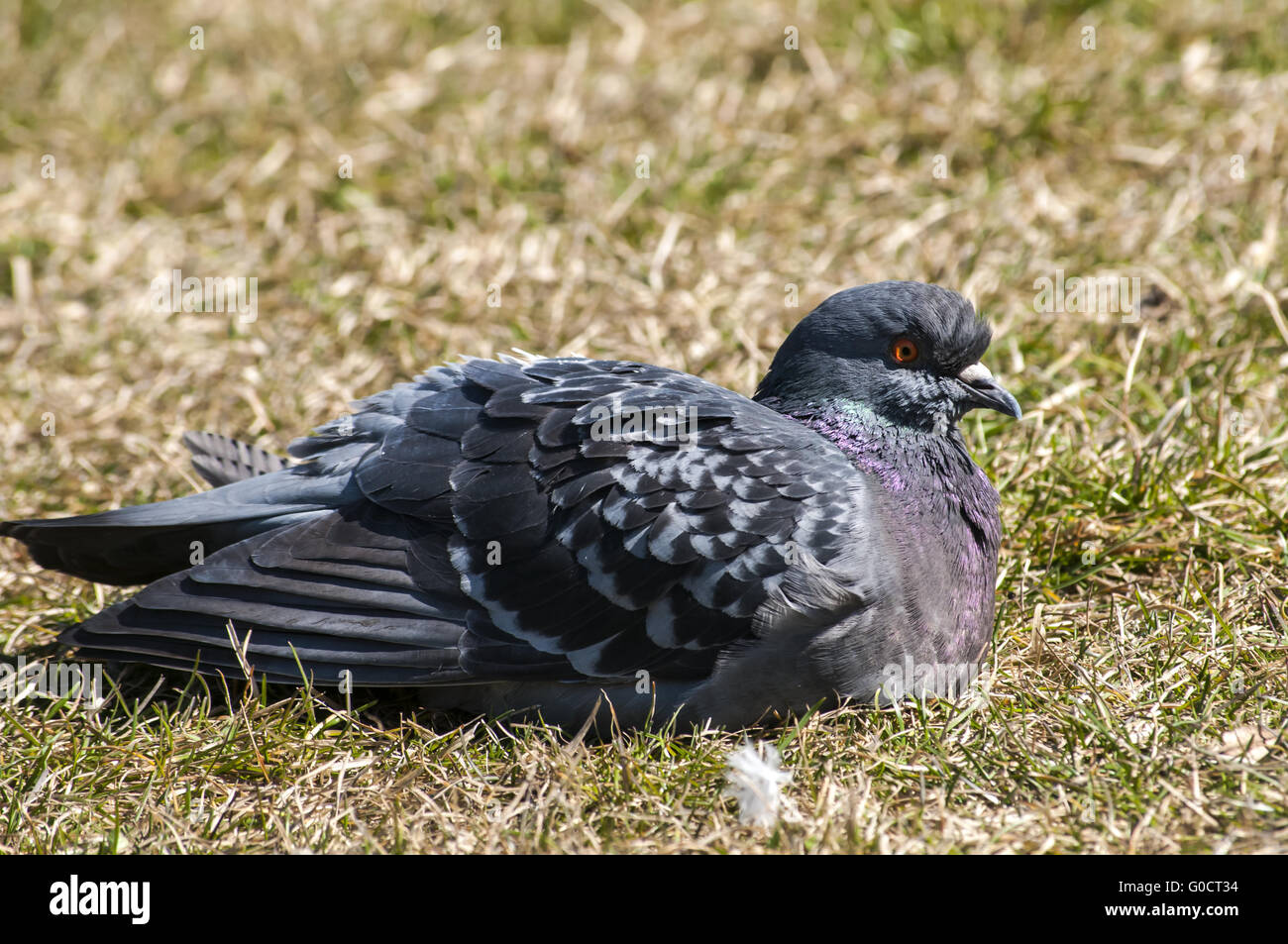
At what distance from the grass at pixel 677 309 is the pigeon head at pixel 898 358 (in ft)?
2.56

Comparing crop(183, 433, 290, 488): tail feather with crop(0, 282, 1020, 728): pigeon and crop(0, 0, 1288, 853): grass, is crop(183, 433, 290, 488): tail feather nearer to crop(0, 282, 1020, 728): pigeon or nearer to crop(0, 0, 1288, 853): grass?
crop(0, 282, 1020, 728): pigeon

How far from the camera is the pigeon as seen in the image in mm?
3828

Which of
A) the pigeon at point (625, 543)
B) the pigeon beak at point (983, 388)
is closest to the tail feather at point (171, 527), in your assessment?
the pigeon at point (625, 543)

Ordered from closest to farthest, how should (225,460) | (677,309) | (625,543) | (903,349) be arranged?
(625,543) → (903,349) → (225,460) → (677,309)

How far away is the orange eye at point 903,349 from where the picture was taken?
4176mm

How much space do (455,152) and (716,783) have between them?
4620mm

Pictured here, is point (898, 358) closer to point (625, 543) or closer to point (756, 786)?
point (625, 543)

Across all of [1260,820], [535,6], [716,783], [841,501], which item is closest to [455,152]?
[535,6]

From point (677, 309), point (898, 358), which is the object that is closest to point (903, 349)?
point (898, 358)

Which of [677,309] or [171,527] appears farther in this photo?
[677,309]

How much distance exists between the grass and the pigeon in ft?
0.62

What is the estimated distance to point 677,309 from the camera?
6203mm

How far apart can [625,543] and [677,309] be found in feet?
8.37

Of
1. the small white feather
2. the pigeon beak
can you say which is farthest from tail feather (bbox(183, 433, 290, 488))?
the pigeon beak
